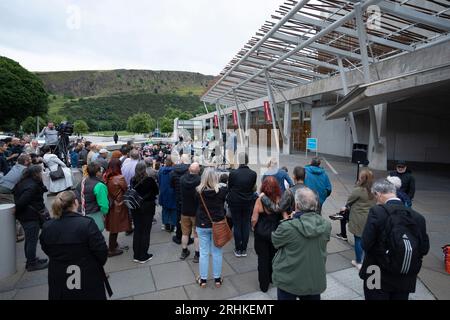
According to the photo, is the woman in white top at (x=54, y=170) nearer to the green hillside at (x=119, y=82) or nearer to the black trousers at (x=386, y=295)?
the black trousers at (x=386, y=295)

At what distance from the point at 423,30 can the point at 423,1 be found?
129 centimetres

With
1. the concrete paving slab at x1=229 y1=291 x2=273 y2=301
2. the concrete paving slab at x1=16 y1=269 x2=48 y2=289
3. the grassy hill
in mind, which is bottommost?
the concrete paving slab at x1=229 y1=291 x2=273 y2=301

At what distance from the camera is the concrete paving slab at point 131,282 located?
3.56 m

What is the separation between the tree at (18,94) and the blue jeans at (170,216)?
147ft

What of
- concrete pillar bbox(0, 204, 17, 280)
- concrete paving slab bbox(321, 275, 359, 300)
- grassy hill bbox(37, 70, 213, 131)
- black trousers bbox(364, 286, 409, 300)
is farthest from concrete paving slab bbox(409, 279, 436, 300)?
grassy hill bbox(37, 70, 213, 131)

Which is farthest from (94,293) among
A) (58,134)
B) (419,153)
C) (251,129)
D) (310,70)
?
(251,129)

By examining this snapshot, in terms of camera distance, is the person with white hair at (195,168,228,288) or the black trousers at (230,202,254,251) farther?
the black trousers at (230,202,254,251)

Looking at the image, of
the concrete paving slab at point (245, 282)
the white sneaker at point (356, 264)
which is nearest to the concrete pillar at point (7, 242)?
the concrete paving slab at point (245, 282)

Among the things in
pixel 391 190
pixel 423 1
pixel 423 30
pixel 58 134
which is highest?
pixel 423 1

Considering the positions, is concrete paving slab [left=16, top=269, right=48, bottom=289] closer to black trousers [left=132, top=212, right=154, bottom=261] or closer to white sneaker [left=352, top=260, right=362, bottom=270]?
black trousers [left=132, top=212, right=154, bottom=261]

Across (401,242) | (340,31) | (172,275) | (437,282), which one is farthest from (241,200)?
(340,31)

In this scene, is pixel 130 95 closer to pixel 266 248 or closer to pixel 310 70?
pixel 310 70

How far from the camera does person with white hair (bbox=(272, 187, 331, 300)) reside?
2.38 meters
